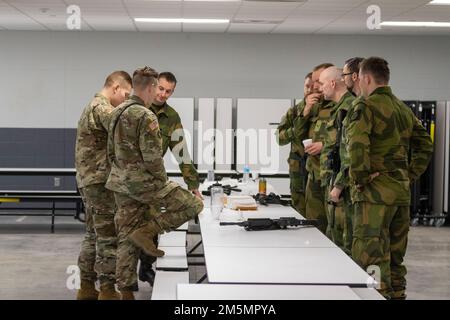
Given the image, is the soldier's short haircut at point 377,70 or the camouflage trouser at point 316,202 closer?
the soldier's short haircut at point 377,70

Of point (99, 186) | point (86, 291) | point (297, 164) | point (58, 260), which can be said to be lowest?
point (58, 260)

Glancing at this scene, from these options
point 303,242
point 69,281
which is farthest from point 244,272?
point 69,281

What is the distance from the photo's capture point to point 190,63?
39.1 ft

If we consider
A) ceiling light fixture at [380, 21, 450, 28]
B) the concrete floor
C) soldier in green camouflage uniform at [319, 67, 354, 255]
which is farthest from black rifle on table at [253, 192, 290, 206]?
ceiling light fixture at [380, 21, 450, 28]

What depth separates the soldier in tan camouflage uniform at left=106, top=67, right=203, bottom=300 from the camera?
4555mm

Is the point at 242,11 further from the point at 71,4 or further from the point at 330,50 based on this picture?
the point at 330,50

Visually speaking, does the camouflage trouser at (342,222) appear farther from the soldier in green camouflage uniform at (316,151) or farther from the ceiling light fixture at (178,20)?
the ceiling light fixture at (178,20)

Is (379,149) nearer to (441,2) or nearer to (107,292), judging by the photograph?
(107,292)

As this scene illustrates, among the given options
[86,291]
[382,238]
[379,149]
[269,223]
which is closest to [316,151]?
[379,149]

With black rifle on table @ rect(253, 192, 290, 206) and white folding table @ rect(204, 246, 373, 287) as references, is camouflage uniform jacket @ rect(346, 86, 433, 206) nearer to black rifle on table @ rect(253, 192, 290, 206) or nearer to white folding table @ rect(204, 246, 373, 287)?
black rifle on table @ rect(253, 192, 290, 206)

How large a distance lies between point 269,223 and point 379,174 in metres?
0.90

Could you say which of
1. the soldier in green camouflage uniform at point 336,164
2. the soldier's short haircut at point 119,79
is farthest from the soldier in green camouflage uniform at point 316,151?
the soldier's short haircut at point 119,79

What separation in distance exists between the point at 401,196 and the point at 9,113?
28.8 feet

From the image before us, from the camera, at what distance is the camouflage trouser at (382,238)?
4473mm
